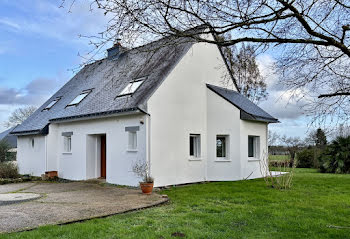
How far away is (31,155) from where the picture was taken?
18094mm

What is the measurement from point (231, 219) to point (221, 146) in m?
8.43

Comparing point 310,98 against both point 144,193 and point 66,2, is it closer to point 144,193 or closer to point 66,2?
point 66,2

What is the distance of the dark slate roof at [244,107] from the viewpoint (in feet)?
49.8

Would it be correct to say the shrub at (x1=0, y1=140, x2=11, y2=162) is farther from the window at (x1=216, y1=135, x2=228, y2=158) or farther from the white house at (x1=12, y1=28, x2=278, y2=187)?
the window at (x1=216, y1=135, x2=228, y2=158)

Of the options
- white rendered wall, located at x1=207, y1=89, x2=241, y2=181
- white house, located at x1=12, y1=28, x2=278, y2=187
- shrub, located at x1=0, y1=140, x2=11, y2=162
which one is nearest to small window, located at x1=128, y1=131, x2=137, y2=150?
white house, located at x1=12, y1=28, x2=278, y2=187

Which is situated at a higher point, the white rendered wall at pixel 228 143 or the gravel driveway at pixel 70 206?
the white rendered wall at pixel 228 143

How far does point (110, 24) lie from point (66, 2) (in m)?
0.78

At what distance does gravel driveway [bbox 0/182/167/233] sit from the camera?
23.4ft

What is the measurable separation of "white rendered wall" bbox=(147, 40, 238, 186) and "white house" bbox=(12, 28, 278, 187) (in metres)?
0.04

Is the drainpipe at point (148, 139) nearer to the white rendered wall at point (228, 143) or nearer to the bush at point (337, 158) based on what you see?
the white rendered wall at point (228, 143)

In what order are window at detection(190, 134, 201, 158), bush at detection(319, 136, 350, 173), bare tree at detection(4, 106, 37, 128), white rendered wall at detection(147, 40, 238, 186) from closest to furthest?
white rendered wall at detection(147, 40, 238, 186) < window at detection(190, 134, 201, 158) < bush at detection(319, 136, 350, 173) < bare tree at detection(4, 106, 37, 128)

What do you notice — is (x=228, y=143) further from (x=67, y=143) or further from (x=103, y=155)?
(x=67, y=143)

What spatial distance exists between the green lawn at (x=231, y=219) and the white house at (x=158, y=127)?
10.8 ft

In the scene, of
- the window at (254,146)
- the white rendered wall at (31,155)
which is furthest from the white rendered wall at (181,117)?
the white rendered wall at (31,155)
